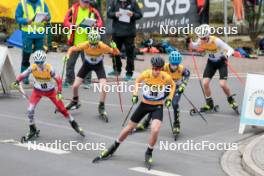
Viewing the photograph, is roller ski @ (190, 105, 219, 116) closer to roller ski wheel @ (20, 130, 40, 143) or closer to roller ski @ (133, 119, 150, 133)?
roller ski @ (133, 119, 150, 133)

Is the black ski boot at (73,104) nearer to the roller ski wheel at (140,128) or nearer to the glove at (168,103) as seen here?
the roller ski wheel at (140,128)

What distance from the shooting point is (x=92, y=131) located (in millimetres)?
13195

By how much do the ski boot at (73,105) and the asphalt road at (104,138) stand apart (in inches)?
5.3

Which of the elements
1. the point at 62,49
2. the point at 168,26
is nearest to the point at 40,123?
the point at 62,49

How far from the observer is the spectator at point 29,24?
1742cm

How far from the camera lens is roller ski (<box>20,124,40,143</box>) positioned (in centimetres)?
1215

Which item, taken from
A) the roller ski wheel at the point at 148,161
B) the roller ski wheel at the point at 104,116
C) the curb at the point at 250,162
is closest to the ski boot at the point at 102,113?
the roller ski wheel at the point at 104,116

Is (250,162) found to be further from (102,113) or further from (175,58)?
(102,113)

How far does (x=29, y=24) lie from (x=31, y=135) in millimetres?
5724

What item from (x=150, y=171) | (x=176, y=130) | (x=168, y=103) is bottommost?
(x=150, y=171)

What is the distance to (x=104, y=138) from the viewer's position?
497 inches

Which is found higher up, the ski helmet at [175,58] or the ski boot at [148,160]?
the ski helmet at [175,58]

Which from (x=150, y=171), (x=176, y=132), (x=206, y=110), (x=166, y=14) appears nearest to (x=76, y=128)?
(x=176, y=132)

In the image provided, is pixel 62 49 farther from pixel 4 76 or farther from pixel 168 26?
pixel 4 76
